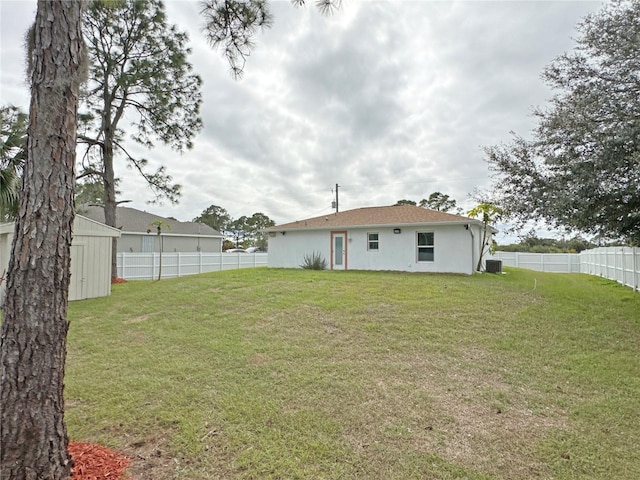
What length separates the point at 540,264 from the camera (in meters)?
21.6

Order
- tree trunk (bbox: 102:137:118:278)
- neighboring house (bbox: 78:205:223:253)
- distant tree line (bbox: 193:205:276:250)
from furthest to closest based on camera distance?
1. distant tree line (bbox: 193:205:276:250)
2. neighboring house (bbox: 78:205:223:253)
3. tree trunk (bbox: 102:137:118:278)

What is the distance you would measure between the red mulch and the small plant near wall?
13.6 metres

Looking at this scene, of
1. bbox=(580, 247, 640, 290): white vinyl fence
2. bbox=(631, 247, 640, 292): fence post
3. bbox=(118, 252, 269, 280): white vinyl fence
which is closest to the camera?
bbox=(631, 247, 640, 292): fence post

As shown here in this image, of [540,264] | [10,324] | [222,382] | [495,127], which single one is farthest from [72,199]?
[540,264]

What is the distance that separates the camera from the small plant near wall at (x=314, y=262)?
16.4 metres

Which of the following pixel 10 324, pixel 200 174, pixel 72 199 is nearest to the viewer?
pixel 10 324

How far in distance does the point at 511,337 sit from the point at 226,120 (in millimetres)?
11168

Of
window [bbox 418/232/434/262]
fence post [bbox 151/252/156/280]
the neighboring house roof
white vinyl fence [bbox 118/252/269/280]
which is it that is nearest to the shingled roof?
window [bbox 418/232/434/262]

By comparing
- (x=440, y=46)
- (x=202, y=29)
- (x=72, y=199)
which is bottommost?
(x=72, y=199)

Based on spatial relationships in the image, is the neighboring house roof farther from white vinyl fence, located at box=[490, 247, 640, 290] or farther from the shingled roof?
white vinyl fence, located at box=[490, 247, 640, 290]

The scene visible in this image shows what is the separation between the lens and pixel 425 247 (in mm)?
14719

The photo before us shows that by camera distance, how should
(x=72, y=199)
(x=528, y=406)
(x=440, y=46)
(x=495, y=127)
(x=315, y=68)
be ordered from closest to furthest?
(x=72, y=199) → (x=528, y=406) → (x=440, y=46) → (x=315, y=68) → (x=495, y=127)

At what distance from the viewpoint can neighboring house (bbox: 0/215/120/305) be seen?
1005 centimetres

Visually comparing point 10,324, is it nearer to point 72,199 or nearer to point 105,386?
point 72,199
